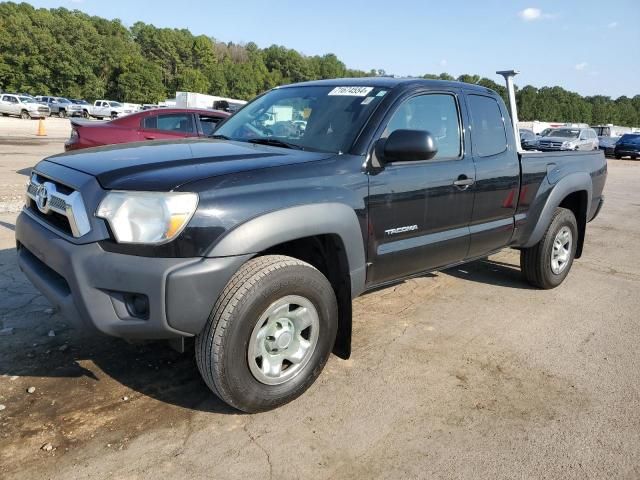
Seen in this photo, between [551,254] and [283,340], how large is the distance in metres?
3.22

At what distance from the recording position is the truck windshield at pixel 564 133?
79.6ft

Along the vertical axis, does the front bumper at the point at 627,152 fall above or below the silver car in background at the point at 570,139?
below

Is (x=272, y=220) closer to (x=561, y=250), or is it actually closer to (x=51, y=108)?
(x=561, y=250)

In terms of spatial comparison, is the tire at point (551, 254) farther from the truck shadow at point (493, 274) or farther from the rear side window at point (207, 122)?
the rear side window at point (207, 122)

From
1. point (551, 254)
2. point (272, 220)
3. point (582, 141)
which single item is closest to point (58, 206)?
point (272, 220)

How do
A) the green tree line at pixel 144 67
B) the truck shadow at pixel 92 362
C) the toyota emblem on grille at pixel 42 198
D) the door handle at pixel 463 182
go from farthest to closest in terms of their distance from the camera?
the green tree line at pixel 144 67, the door handle at pixel 463 182, the truck shadow at pixel 92 362, the toyota emblem on grille at pixel 42 198

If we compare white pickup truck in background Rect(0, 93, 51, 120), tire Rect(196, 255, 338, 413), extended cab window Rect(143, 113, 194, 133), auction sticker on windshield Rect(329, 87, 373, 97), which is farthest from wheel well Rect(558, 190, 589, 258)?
white pickup truck in background Rect(0, 93, 51, 120)

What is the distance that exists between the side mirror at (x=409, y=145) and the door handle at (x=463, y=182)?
679 millimetres

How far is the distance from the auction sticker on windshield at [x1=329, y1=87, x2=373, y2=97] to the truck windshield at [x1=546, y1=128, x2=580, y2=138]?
77.9 ft

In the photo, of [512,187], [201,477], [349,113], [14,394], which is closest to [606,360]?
[512,187]

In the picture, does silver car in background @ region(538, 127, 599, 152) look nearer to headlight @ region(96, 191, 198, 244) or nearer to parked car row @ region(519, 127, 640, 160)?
parked car row @ region(519, 127, 640, 160)

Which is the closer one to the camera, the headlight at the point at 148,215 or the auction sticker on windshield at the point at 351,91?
the headlight at the point at 148,215

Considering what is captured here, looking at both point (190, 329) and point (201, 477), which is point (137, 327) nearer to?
point (190, 329)

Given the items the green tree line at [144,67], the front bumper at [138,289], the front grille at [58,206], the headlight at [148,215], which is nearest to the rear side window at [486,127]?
the front bumper at [138,289]
